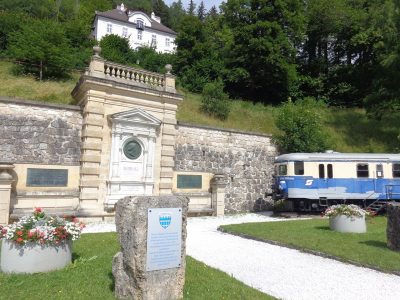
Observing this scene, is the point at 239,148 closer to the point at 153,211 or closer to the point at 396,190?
the point at 396,190

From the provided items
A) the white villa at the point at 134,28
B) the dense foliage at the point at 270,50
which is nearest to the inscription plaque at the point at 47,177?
the dense foliage at the point at 270,50

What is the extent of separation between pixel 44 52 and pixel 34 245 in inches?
817

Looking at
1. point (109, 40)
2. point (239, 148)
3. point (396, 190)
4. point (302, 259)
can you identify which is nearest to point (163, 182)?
point (239, 148)

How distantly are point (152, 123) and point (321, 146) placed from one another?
10913 millimetres

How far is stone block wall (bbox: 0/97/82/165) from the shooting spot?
41.7ft

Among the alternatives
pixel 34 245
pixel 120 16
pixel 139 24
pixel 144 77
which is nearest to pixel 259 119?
pixel 144 77

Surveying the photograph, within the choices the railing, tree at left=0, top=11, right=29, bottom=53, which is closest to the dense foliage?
tree at left=0, top=11, right=29, bottom=53

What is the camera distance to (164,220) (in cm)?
505

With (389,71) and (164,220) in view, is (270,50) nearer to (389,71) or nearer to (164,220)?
(389,71)

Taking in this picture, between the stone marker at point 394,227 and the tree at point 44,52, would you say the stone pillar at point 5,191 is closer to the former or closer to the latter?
the stone marker at point 394,227

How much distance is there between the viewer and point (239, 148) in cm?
1897

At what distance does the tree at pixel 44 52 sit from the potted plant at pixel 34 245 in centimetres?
1945

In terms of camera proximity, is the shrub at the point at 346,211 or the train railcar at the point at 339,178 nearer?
the shrub at the point at 346,211

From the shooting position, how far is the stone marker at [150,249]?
15.8 feet
